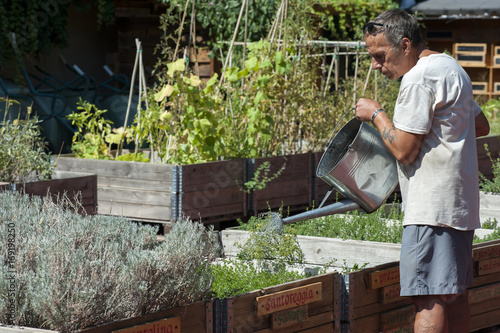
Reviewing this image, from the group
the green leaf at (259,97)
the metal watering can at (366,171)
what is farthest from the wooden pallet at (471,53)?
the metal watering can at (366,171)

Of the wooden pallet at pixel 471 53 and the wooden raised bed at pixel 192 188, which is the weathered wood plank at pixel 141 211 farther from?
the wooden pallet at pixel 471 53

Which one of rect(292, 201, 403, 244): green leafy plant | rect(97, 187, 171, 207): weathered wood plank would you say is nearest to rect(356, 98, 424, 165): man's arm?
rect(292, 201, 403, 244): green leafy plant

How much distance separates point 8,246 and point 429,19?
31.7 feet

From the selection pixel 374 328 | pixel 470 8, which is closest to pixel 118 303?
pixel 374 328

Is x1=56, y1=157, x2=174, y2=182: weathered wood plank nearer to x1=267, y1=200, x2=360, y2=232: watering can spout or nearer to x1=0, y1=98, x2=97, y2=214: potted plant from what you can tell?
x1=0, y1=98, x2=97, y2=214: potted plant

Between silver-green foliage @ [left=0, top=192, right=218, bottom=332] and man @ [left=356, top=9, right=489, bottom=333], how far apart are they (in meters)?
0.73

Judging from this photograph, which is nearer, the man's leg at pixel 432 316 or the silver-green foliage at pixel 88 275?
the silver-green foliage at pixel 88 275

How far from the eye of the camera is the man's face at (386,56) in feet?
8.86

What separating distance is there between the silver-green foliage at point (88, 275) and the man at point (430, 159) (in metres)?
0.73

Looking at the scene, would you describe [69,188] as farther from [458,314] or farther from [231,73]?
[458,314]

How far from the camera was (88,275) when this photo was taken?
7.76 ft

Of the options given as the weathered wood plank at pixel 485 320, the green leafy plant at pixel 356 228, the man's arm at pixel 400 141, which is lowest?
the weathered wood plank at pixel 485 320

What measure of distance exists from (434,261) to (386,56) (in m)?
0.71

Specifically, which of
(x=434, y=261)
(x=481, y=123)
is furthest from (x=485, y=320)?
(x=434, y=261)
